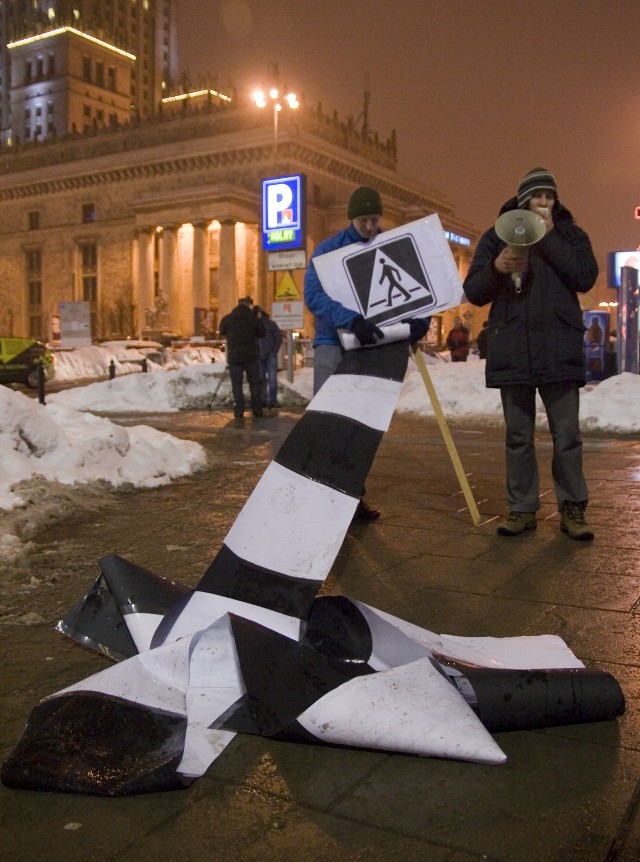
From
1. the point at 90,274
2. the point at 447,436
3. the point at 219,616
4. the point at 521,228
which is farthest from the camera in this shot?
the point at 90,274

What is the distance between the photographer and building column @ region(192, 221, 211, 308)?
62719 millimetres

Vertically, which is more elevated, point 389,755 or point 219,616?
point 219,616

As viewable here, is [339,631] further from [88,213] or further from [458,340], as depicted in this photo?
[88,213]

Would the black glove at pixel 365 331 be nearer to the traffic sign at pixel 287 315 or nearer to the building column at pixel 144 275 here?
the traffic sign at pixel 287 315

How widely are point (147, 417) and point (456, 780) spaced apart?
42.3ft

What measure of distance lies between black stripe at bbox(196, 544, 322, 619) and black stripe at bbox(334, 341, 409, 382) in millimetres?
682

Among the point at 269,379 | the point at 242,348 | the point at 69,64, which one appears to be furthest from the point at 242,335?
the point at 69,64

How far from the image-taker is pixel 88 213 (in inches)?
2852

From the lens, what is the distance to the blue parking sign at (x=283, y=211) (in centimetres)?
2477

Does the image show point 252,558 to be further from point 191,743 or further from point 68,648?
point 68,648

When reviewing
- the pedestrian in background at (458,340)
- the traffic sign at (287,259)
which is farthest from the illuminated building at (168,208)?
the pedestrian in background at (458,340)

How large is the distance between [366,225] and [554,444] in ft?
5.20

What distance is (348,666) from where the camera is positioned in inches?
90.7

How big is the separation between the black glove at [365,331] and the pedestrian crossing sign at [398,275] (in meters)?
0.08
